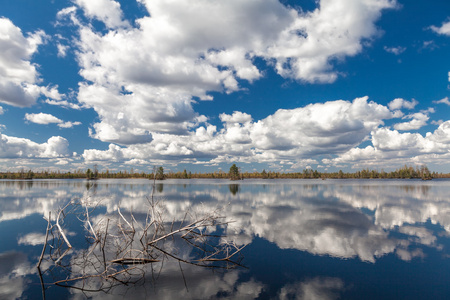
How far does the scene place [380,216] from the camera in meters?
32.7

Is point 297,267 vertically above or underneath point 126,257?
underneath

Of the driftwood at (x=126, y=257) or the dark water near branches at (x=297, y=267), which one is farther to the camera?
the driftwood at (x=126, y=257)

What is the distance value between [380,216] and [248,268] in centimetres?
2636

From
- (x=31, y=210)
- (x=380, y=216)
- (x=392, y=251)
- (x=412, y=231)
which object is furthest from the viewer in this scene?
(x=31, y=210)

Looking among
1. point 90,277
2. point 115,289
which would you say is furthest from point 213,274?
point 90,277

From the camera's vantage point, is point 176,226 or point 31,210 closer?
point 176,226

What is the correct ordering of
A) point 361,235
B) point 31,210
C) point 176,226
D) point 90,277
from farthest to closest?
1. point 31,210
2. point 176,226
3. point 361,235
4. point 90,277

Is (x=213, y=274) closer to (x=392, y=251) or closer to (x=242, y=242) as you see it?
(x=242, y=242)

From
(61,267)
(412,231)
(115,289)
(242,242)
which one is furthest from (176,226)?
(412,231)

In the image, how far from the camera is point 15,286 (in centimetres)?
1302

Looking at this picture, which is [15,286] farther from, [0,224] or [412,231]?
[412,231]

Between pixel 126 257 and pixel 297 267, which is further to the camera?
pixel 126 257

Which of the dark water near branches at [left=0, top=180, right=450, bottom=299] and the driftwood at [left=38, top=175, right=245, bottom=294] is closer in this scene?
the dark water near branches at [left=0, top=180, right=450, bottom=299]

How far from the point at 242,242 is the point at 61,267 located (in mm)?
13373
